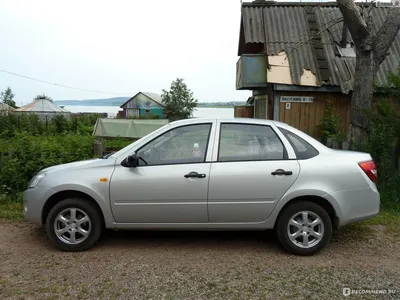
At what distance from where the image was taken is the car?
4184 mm

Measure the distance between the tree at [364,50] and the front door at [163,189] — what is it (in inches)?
171

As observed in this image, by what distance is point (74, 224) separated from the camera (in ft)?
14.1

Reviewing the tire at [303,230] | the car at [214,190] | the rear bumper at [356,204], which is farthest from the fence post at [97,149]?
the rear bumper at [356,204]

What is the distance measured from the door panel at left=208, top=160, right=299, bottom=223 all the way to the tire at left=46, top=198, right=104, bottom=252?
1378mm

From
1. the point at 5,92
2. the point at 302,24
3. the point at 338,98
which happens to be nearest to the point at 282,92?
the point at 338,98

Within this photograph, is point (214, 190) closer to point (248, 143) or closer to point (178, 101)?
point (248, 143)

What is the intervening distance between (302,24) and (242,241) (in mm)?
10522

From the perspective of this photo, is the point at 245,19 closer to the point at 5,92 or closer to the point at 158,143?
the point at 158,143

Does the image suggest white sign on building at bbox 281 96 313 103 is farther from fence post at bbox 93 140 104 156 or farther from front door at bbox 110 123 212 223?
front door at bbox 110 123 212 223

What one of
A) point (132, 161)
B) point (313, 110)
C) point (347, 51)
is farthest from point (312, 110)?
point (132, 161)

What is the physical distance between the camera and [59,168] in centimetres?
448

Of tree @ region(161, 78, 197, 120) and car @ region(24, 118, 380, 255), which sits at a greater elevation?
tree @ region(161, 78, 197, 120)

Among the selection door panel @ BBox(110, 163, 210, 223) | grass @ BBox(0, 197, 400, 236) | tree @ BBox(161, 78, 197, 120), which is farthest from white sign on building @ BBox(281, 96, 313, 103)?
tree @ BBox(161, 78, 197, 120)

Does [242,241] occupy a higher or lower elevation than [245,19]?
lower
